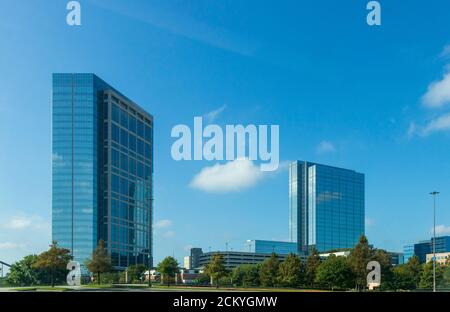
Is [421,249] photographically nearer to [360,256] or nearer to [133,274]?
[360,256]

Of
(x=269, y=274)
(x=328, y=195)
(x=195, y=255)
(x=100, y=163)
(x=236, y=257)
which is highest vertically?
(x=100, y=163)

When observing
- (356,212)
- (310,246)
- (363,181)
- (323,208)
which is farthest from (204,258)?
(363,181)

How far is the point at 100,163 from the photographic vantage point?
20.0 metres

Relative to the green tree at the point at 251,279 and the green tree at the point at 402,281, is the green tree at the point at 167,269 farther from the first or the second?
the green tree at the point at 402,281

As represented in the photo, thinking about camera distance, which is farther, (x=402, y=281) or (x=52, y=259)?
(x=52, y=259)

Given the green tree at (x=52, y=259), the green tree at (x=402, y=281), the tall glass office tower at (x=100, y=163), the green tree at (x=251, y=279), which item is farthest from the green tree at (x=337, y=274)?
the green tree at (x=52, y=259)

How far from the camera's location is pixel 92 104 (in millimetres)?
17312

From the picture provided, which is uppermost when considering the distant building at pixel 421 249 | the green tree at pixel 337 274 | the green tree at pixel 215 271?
the green tree at pixel 337 274

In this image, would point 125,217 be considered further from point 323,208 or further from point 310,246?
point 323,208

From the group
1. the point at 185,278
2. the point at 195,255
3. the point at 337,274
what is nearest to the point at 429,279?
the point at 337,274

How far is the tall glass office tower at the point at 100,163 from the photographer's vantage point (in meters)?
10.8

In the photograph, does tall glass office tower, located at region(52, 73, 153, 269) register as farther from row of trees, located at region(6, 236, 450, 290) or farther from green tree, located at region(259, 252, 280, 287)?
green tree, located at region(259, 252, 280, 287)
